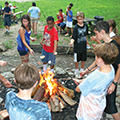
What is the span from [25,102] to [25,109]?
0.07 meters

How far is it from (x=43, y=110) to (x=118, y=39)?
6.44 feet

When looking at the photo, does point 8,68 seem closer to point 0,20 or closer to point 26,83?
point 26,83

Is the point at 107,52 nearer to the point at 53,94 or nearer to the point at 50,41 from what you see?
the point at 53,94

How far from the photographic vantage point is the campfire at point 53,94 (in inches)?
129

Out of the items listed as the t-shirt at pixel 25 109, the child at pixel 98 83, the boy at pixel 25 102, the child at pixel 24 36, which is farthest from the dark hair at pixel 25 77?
the child at pixel 24 36

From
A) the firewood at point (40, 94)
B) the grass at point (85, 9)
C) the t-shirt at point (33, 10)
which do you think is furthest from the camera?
the grass at point (85, 9)

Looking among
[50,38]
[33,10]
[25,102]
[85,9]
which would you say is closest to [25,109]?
[25,102]

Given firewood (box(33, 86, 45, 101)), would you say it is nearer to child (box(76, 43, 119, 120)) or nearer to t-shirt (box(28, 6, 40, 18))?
child (box(76, 43, 119, 120))

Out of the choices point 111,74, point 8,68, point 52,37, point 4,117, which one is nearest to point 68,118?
point 4,117

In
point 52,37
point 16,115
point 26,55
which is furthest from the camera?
point 26,55

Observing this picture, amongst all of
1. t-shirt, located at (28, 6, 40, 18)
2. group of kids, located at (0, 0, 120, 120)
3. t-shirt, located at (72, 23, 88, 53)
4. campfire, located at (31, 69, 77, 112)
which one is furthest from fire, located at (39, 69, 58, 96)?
t-shirt, located at (28, 6, 40, 18)

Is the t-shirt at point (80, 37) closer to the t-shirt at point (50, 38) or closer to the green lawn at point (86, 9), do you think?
the t-shirt at point (50, 38)

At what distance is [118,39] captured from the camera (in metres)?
2.63

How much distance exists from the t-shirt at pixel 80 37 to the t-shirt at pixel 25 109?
9.94ft
